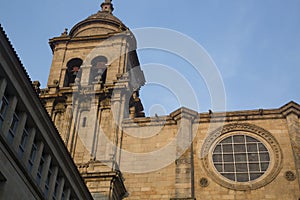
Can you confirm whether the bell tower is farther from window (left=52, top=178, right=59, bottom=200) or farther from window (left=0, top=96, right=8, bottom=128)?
window (left=0, top=96, right=8, bottom=128)

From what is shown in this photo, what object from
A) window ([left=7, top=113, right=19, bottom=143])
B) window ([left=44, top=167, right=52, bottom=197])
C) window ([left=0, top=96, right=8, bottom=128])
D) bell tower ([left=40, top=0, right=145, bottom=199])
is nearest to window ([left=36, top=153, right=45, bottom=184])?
window ([left=44, top=167, right=52, bottom=197])

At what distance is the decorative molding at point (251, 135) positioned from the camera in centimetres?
2427

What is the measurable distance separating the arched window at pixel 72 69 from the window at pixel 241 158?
11525 millimetres

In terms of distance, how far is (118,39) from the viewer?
1315 inches

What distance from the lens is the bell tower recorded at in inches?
997

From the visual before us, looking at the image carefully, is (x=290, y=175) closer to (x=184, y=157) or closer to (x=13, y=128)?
(x=184, y=157)

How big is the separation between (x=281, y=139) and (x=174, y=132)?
17.4 feet

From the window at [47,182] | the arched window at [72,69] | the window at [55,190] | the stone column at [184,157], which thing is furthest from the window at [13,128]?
the arched window at [72,69]

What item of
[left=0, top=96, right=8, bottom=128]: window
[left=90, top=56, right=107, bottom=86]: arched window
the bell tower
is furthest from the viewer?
[left=90, top=56, right=107, bottom=86]: arched window

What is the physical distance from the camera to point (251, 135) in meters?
26.2

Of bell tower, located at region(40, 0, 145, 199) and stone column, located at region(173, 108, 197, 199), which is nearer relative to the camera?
stone column, located at region(173, 108, 197, 199)

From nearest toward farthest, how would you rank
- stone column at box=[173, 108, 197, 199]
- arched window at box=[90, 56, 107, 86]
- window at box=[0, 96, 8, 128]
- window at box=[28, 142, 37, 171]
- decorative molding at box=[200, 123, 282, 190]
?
window at box=[0, 96, 8, 128] < window at box=[28, 142, 37, 171] < stone column at box=[173, 108, 197, 199] < decorative molding at box=[200, 123, 282, 190] < arched window at box=[90, 56, 107, 86]

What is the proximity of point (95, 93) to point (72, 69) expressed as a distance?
448cm

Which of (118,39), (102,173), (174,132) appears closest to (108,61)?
(118,39)
